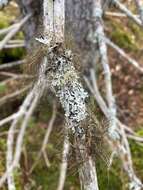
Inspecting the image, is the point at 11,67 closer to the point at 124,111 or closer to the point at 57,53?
the point at 124,111

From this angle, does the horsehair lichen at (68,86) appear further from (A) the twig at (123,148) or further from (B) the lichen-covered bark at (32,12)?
(B) the lichen-covered bark at (32,12)

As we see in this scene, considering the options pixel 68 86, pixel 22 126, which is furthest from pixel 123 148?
pixel 68 86

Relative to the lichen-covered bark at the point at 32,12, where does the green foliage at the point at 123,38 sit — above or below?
above

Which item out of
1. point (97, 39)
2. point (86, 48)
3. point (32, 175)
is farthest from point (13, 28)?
point (32, 175)

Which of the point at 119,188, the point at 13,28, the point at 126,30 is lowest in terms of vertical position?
the point at 119,188

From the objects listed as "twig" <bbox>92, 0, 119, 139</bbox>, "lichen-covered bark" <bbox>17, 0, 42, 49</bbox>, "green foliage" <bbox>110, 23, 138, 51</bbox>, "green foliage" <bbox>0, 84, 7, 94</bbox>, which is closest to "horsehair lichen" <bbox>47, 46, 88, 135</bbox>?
"twig" <bbox>92, 0, 119, 139</bbox>

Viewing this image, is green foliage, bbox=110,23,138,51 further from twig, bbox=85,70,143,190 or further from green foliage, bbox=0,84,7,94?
green foliage, bbox=0,84,7,94

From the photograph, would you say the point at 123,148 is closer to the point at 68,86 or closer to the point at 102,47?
the point at 102,47

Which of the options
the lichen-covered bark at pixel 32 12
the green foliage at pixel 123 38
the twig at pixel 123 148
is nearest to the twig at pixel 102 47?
the twig at pixel 123 148
